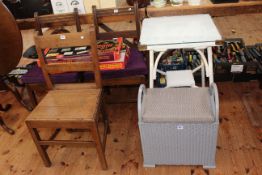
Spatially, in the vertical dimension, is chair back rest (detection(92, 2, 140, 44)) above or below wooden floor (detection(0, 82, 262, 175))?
above

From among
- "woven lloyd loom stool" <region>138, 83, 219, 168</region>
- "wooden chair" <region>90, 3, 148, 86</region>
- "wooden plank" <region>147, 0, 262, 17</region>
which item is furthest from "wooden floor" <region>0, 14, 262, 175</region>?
"wooden plank" <region>147, 0, 262, 17</region>

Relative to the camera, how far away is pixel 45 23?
204 cm

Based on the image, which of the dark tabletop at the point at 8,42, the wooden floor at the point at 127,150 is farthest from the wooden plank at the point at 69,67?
the wooden floor at the point at 127,150

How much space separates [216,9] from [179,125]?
964mm

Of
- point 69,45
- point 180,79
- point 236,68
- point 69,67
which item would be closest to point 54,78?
point 69,67

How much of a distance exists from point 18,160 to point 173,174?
1113mm

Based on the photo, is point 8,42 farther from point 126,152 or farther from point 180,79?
point 180,79

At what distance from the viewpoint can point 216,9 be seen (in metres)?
1.87

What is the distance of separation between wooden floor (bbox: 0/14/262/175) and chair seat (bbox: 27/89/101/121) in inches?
17.7

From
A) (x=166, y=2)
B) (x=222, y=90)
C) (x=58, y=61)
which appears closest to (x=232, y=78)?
(x=222, y=90)

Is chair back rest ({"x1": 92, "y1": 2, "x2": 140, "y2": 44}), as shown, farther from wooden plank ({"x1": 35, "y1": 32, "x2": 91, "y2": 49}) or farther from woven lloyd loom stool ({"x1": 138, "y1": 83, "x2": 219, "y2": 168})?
woven lloyd loom stool ({"x1": 138, "y1": 83, "x2": 219, "y2": 168})

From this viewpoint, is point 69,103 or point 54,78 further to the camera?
point 54,78

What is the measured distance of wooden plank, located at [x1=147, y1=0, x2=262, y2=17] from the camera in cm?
184

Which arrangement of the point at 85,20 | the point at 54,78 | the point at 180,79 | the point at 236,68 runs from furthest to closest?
the point at 236,68, the point at 85,20, the point at 54,78, the point at 180,79
